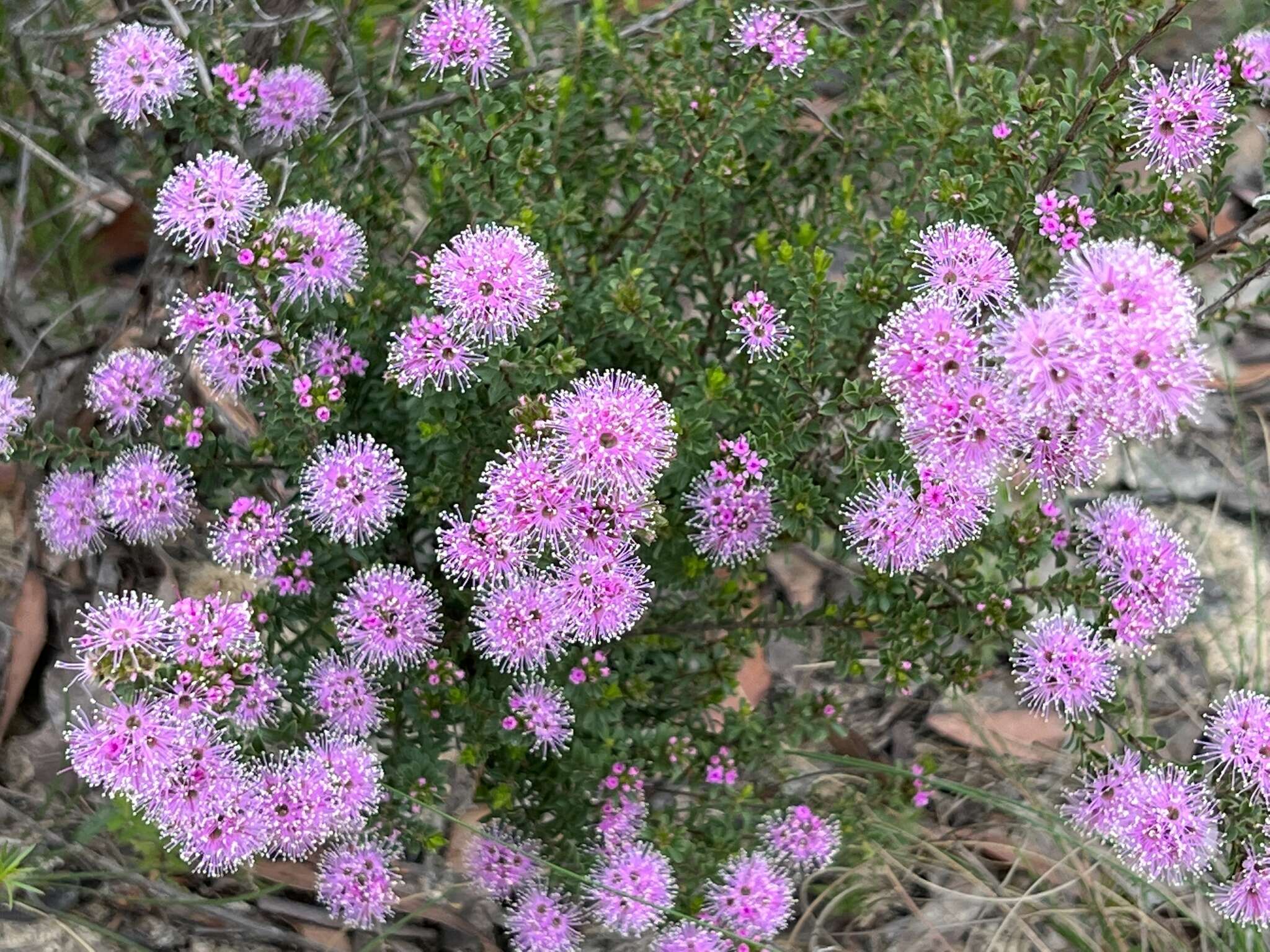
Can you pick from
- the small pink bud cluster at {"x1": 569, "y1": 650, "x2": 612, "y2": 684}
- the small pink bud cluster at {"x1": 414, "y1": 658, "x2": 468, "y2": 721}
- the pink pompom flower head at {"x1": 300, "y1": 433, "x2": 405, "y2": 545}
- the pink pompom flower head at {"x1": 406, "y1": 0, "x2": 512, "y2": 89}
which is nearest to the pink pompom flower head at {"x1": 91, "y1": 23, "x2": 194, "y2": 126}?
the pink pompom flower head at {"x1": 406, "y1": 0, "x2": 512, "y2": 89}

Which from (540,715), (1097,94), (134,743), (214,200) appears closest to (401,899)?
(540,715)

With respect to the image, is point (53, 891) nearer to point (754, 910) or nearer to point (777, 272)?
point (754, 910)

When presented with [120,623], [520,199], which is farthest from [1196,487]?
[120,623]

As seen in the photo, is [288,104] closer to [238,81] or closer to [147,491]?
[238,81]

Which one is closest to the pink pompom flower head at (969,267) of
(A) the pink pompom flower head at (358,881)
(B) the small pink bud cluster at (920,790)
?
(B) the small pink bud cluster at (920,790)

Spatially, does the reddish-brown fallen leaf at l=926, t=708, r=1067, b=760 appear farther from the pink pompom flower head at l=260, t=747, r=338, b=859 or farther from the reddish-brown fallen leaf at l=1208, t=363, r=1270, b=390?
the pink pompom flower head at l=260, t=747, r=338, b=859
